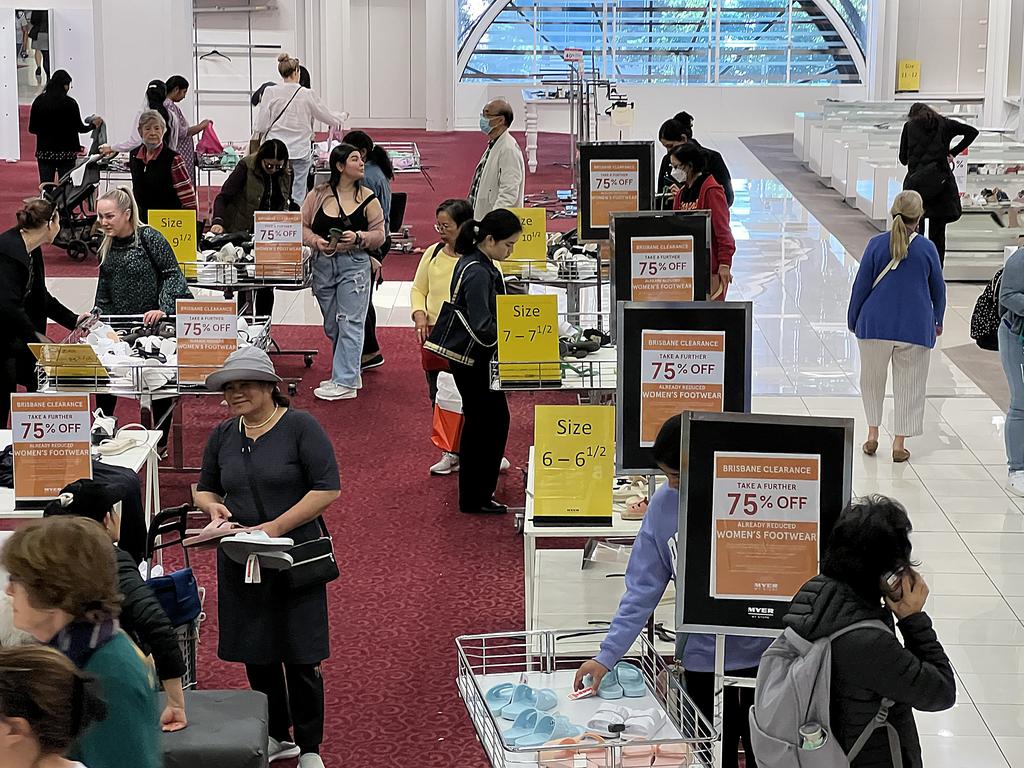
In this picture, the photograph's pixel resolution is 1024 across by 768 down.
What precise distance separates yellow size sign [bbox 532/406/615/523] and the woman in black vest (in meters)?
5.67

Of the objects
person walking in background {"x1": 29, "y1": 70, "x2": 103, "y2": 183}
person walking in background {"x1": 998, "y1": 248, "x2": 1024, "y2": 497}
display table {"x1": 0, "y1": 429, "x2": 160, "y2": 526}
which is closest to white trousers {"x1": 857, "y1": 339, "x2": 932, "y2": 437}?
person walking in background {"x1": 998, "y1": 248, "x2": 1024, "y2": 497}

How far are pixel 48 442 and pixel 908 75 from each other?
2537 centimetres

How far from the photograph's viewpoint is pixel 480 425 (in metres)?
7.09

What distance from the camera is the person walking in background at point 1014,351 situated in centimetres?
716

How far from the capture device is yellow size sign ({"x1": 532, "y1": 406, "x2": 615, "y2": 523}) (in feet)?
16.2

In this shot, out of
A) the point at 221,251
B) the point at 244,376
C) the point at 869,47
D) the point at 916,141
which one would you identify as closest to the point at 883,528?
the point at 244,376

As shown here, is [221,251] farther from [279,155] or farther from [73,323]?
[73,323]

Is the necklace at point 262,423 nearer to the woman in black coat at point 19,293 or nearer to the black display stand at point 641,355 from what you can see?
the black display stand at point 641,355

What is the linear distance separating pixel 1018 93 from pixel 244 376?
2021 centimetres

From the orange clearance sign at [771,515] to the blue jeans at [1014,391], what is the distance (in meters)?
4.31

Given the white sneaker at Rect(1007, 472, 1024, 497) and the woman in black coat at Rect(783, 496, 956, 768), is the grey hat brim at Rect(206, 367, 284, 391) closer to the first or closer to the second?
the woman in black coat at Rect(783, 496, 956, 768)

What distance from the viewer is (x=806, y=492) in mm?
3414

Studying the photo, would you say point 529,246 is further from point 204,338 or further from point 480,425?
point 204,338

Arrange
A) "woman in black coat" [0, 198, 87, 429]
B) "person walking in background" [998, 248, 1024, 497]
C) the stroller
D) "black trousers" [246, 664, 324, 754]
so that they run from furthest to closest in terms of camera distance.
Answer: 1. the stroller
2. "person walking in background" [998, 248, 1024, 497]
3. "woman in black coat" [0, 198, 87, 429]
4. "black trousers" [246, 664, 324, 754]
